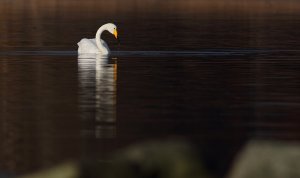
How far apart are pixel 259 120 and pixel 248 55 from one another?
16.9 m

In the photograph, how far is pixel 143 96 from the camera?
23.4m

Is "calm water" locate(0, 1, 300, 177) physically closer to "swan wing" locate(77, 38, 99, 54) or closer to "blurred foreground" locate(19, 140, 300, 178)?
"swan wing" locate(77, 38, 99, 54)

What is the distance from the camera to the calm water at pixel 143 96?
1695 centimetres

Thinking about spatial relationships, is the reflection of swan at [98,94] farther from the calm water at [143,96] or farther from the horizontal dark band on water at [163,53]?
the horizontal dark band on water at [163,53]

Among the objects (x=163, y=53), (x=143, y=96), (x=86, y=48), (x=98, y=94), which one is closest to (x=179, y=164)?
(x=143, y=96)

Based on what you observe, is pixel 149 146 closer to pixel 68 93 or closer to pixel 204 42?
pixel 68 93

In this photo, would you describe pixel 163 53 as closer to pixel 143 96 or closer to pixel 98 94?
pixel 98 94

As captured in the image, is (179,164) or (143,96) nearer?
(179,164)

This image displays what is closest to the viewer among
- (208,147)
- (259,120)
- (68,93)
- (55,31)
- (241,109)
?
(208,147)

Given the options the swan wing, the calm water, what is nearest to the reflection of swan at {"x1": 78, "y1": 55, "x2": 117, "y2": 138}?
the calm water

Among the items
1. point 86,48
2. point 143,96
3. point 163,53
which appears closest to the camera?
point 143,96

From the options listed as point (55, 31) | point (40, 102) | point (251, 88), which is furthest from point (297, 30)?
point (40, 102)

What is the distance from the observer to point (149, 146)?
11961 mm

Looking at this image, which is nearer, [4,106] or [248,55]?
[4,106]
